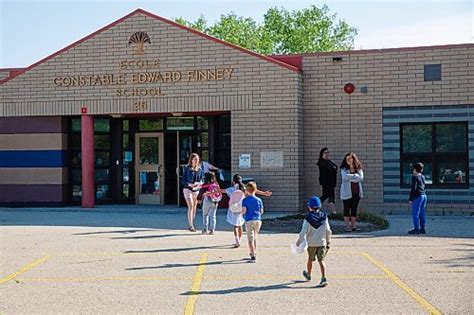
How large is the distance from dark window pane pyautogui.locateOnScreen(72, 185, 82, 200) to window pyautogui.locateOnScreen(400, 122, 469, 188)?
9914mm

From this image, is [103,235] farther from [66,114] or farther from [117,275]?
[66,114]

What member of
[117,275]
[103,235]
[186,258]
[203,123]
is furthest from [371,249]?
[203,123]

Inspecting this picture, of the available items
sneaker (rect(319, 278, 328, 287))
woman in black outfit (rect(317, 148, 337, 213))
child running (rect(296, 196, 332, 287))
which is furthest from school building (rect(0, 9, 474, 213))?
sneaker (rect(319, 278, 328, 287))

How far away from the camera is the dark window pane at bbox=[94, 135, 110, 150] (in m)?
23.2

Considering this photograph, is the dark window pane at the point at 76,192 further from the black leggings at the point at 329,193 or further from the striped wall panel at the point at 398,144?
the striped wall panel at the point at 398,144

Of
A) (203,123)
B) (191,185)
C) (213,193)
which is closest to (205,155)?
(203,123)

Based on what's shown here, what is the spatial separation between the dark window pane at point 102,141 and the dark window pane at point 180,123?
2.08 m

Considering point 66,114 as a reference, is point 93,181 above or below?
below

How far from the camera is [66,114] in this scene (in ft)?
71.7

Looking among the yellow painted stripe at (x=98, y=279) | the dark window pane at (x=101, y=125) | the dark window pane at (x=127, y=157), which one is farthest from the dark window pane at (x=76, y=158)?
the yellow painted stripe at (x=98, y=279)

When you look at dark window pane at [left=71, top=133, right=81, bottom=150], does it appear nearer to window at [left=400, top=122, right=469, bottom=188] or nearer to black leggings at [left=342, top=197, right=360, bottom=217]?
window at [left=400, top=122, right=469, bottom=188]

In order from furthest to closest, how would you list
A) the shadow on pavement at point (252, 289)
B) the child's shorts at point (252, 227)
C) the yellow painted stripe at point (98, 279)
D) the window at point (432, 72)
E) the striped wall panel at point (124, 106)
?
the striped wall panel at point (124, 106) → the window at point (432, 72) → the child's shorts at point (252, 227) → the yellow painted stripe at point (98, 279) → the shadow on pavement at point (252, 289)

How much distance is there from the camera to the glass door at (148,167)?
23094mm

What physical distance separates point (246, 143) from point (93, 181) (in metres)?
4.84
